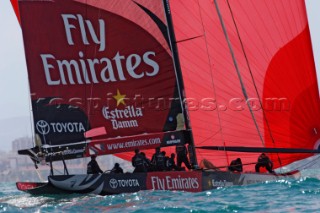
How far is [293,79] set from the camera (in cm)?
1970

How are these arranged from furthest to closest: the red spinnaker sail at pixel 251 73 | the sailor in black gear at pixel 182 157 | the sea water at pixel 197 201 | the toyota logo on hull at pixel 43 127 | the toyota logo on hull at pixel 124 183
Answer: the toyota logo on hull at pixel 43 127, the red spinnaker sail at pixel 251 73, the sailor in black gear at pixel 182 157, the toyota logo on hull at pixel 124 183, the sea water at pixel 197 201

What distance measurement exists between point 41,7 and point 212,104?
4.45 m

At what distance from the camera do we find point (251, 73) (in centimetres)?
2012

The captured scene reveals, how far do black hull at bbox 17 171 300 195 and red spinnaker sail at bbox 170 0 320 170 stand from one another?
6.66 feet

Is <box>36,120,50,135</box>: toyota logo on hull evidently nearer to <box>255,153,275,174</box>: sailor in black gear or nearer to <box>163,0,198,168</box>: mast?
<box>163,0,198,168</box>: mast

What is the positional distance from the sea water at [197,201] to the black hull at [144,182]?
0.20 metres

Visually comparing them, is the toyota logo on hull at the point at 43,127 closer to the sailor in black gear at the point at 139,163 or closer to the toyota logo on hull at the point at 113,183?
the sailor in black gear at the point at 139,163

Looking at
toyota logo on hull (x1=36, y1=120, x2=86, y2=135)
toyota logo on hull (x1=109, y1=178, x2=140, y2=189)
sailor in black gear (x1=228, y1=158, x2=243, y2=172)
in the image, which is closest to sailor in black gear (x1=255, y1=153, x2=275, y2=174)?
sailor in black gear (x1=228, y1=158, x2=243, y2=172)

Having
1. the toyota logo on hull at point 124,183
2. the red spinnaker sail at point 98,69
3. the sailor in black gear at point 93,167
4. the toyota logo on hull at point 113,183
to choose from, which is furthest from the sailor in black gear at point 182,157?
the sailor in black gear at point 93,167

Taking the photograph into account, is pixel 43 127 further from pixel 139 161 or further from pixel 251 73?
pixel 251 73

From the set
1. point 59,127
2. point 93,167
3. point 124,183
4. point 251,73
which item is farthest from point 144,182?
point 251,73

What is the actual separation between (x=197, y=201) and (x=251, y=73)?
5024 mm

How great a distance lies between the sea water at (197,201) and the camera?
14.8 metres

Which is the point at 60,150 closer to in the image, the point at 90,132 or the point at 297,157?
the point at 90,132
